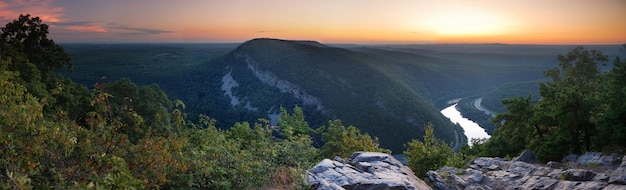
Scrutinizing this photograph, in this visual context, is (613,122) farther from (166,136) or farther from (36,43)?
(36,43)

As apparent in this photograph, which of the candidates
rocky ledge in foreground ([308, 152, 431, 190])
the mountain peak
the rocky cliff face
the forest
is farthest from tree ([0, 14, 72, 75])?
the mountain peak

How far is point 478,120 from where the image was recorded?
130 meters

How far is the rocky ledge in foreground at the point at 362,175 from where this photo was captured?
11812 mm

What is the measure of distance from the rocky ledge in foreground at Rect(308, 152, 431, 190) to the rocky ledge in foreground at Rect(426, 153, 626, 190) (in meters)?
3.94

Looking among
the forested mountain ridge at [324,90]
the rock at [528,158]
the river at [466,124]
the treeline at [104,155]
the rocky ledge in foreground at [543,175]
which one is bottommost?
the river at [466,124]

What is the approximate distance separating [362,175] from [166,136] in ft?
67.9

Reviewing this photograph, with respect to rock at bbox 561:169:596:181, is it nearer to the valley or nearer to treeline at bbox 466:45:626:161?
treeline at bbox 466:45:626:161

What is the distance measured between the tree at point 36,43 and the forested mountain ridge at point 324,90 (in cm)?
6956

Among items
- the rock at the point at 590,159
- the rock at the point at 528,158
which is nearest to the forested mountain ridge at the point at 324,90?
the rock at the point at 528,158

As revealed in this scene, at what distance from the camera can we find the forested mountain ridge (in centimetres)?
9388

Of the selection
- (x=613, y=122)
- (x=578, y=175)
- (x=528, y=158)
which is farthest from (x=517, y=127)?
(x=578, y=175)

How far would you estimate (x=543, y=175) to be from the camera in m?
17.8

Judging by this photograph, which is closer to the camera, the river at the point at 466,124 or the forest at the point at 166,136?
the forest at the point at 166,136

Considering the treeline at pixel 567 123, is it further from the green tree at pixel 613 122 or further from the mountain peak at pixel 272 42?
the mountain peak at pixel 272 42
